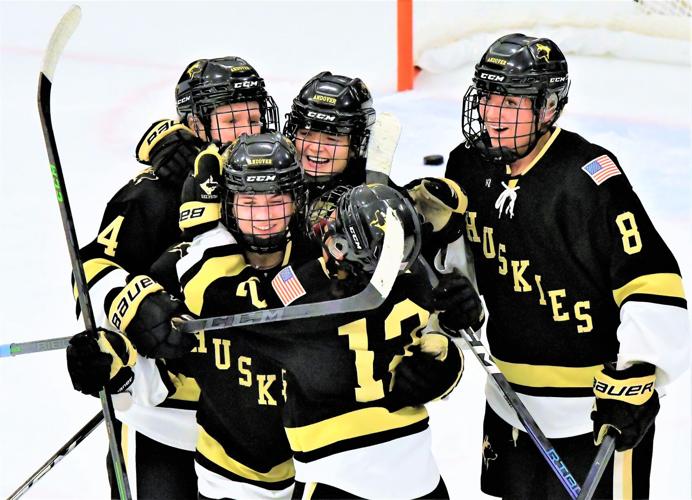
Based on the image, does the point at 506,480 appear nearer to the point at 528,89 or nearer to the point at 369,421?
the point at 369,421

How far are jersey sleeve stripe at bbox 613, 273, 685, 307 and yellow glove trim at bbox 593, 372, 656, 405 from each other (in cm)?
17

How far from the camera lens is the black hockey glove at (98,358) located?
225 centimetres

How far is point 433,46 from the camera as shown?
642 centimetres

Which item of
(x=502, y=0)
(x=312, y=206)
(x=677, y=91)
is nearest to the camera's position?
(x=312, y=206)

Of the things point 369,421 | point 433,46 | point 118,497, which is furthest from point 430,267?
point 433,46

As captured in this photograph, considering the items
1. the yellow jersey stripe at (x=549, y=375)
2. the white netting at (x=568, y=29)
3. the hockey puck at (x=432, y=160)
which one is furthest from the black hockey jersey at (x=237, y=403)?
the white netting at (x=568, y=29)

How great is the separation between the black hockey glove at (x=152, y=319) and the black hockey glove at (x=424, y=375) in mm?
429

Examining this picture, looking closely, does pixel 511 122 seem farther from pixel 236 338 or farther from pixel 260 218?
pixel 236 338

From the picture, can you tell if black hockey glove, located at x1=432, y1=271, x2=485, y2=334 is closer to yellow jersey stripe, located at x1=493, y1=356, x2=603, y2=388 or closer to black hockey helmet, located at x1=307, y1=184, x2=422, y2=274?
yellow jersey stripe, located at x1=493, y1=356, x2=603, y2=388

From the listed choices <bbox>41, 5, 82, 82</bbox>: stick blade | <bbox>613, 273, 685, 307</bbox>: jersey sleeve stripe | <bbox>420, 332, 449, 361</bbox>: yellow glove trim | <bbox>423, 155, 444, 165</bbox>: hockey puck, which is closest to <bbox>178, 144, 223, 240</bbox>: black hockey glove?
<bbox>41, 5, 82, 82</bbox>: stick blade

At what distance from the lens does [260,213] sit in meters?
2.28

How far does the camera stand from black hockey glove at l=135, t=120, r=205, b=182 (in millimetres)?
2641

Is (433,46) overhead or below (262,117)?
below

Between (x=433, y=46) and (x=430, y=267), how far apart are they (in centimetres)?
401
